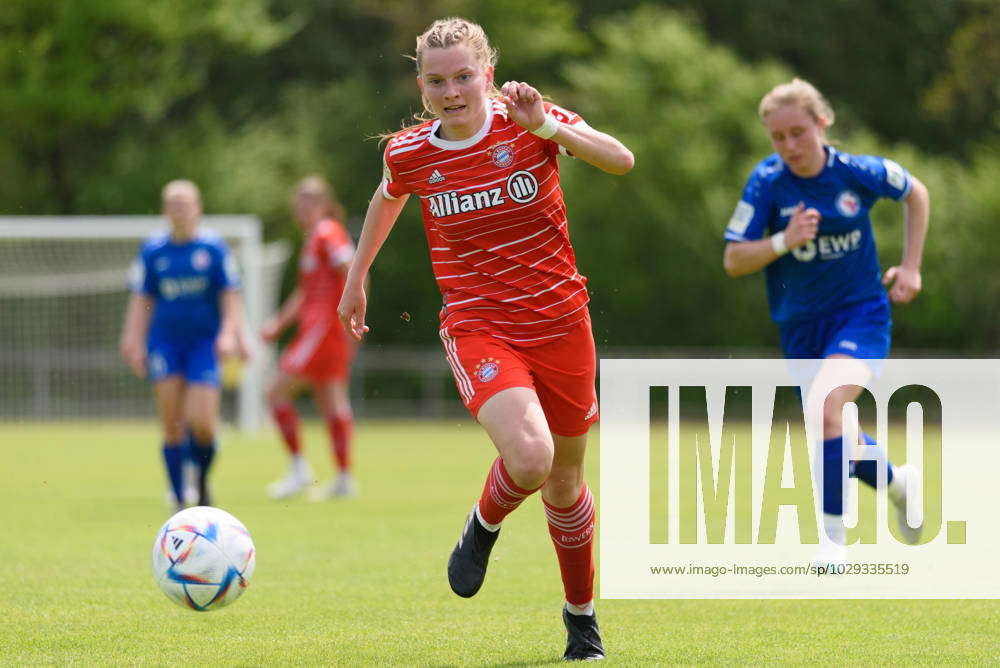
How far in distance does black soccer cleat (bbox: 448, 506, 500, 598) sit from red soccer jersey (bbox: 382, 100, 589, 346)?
0.67m

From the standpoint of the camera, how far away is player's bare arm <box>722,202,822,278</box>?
6.31m

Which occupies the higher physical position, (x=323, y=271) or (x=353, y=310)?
(x=323, y=271)

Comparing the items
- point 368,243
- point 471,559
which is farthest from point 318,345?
point 471,559

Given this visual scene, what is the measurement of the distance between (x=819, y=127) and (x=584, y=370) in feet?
7.53

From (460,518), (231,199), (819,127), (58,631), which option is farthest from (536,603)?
(231,199)

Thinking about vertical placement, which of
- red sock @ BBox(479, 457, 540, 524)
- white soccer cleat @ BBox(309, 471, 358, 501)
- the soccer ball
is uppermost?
red sock @ BBox(479, 457, 540, 524)

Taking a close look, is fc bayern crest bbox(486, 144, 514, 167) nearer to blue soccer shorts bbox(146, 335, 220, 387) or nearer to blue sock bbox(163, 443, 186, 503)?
blue soccer shorts bbox(146, 335, 220, 387)

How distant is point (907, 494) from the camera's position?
6.74 m

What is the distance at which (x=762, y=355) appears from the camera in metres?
22.7

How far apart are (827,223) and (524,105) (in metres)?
2.49

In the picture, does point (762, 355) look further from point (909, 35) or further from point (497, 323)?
point (497, 323)

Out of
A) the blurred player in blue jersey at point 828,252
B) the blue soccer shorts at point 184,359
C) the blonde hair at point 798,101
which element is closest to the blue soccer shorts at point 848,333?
the blurred player in blue jersey at point 828,252

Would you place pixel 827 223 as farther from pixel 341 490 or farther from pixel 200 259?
pixel 341 490

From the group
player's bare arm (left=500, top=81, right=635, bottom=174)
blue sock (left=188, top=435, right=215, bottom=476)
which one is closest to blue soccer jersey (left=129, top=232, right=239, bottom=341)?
blue sock (left=188, top=435, right=215, bottom=476)
